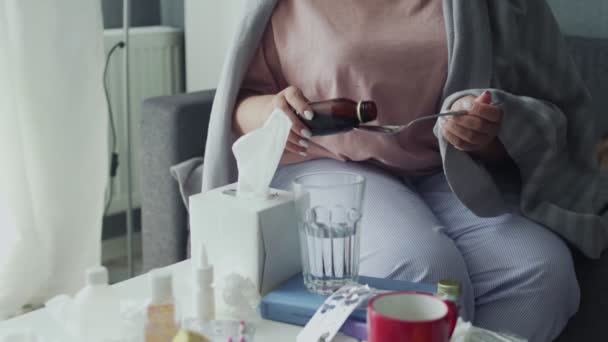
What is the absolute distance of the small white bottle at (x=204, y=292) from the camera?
38.2 inches

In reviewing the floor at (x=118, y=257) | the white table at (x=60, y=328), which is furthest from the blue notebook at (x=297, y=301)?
the floor at (x=118, y=257)

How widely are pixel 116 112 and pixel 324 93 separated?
111 centimetres

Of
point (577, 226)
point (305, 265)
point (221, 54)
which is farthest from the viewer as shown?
point (221, 54)

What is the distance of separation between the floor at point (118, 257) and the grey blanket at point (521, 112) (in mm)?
863

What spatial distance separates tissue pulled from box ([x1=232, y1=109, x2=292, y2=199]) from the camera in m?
1.10

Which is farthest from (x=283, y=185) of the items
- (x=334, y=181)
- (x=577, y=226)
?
(x=577, y=226)

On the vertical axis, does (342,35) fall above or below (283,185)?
above

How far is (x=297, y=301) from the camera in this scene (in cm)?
102

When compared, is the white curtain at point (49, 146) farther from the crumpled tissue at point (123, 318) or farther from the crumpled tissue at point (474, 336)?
the crumpled tissue at point (474, 336)

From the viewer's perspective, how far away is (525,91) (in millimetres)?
1542

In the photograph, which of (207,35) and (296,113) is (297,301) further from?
(207,35)

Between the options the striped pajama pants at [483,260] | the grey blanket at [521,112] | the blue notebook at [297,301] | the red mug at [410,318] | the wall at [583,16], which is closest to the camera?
the red mug at [410,318]

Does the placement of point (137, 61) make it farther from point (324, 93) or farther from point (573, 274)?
point (573, 274)

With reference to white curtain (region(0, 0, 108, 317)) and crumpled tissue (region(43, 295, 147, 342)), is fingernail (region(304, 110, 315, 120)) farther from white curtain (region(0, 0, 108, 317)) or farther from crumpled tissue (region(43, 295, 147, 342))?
white curtain (region(0, 0, 108, 317))
